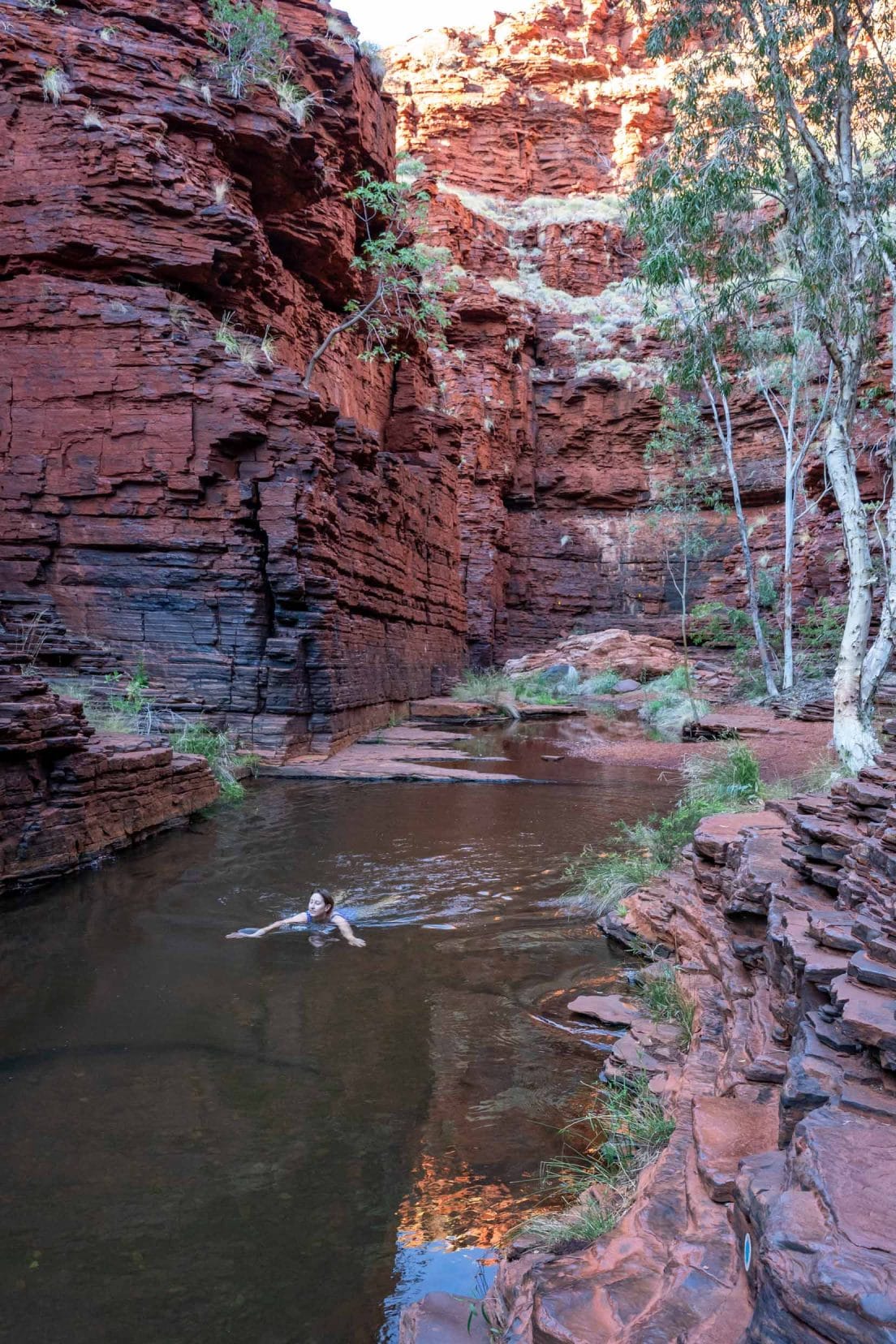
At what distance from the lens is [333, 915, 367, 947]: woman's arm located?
5594mm

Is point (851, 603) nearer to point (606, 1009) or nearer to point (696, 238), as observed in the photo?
point (696, 238)

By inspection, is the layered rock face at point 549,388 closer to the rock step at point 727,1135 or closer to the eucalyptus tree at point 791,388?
the eucalyptus tree at point 791,388

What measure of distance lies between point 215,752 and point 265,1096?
7.69 metres

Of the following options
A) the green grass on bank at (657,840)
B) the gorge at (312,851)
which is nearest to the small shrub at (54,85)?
the gorge at (312,851)

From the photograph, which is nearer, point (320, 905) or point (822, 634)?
point (320, 905)

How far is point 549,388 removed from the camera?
3350cm

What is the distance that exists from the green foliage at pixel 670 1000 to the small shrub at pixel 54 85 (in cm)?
1500

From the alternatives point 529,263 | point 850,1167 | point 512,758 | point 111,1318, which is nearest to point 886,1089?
point 850,1167

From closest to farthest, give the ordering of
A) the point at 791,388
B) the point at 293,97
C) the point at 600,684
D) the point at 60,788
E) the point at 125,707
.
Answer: the point at 60,788, the point at 125,707, the point at 293,97, the point at 791,388, the point at 600,684

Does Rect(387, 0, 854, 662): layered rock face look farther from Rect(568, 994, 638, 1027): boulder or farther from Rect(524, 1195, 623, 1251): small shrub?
Rect(524, 1195, 623, 1251): small shrub

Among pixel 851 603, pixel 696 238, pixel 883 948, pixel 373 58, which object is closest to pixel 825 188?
pixel 696 238

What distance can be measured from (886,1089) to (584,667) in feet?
80.4

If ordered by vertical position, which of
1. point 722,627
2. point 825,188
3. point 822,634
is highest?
point 825,188

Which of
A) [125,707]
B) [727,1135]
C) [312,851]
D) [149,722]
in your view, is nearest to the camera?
[727,1135]
